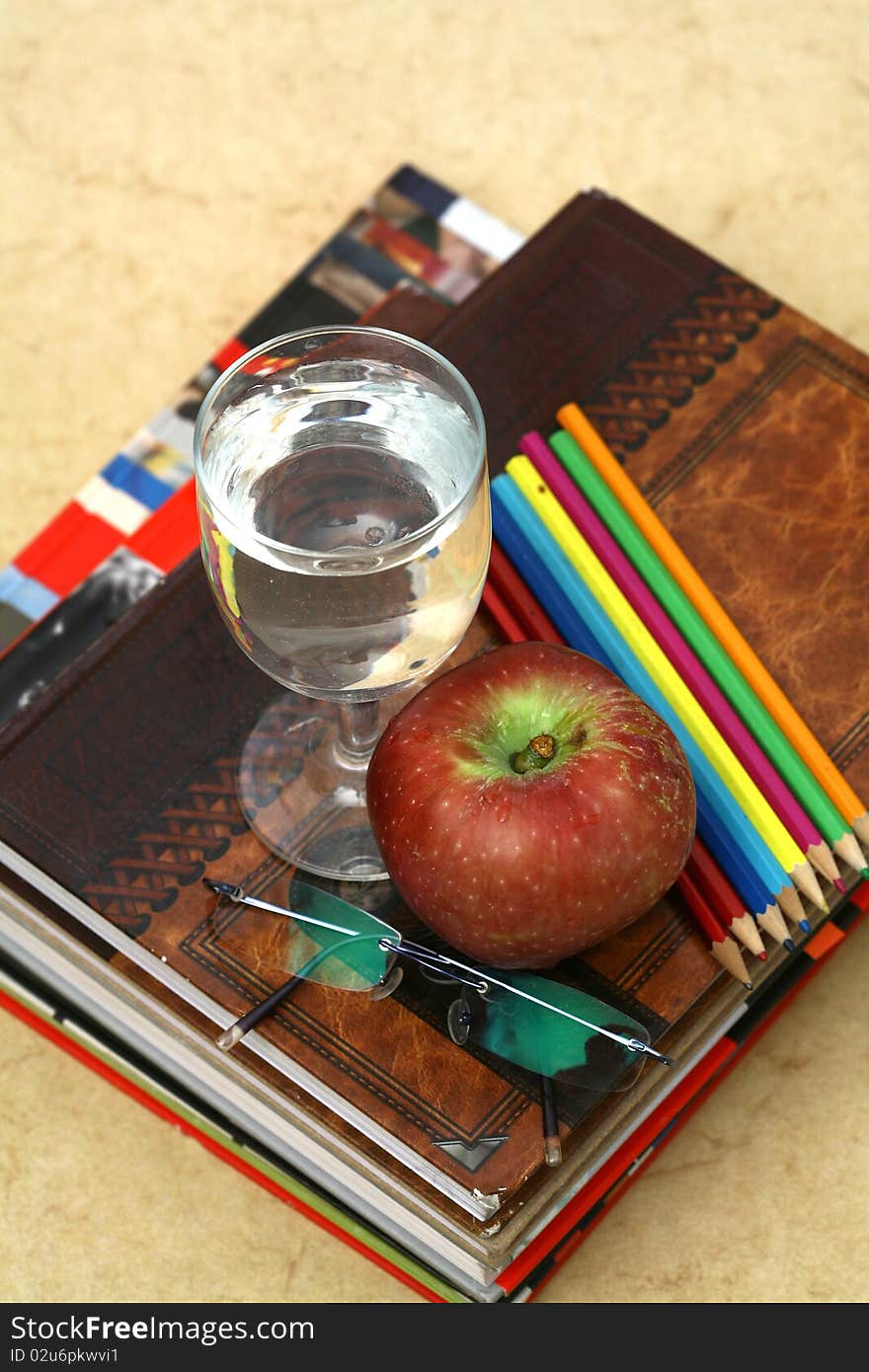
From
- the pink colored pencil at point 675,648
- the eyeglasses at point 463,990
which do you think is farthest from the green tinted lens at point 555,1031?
the pink colored pencil at point 675,648

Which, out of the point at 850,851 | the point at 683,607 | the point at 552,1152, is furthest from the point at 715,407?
the point at 552,1152

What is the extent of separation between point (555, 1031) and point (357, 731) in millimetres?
148

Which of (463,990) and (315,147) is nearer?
(463,990)

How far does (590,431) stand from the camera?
77 centimetres

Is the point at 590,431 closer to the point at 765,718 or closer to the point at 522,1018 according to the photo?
the point at 765,718

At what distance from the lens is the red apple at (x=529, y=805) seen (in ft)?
1.93

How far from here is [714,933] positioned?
0.67 metres

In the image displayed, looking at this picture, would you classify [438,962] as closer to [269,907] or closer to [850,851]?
[269,907]

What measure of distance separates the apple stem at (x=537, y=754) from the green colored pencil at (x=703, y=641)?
136 millimetres

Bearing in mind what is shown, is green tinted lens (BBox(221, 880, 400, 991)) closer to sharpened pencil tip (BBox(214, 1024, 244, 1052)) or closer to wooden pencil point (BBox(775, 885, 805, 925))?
sharpened pencil tip (BBox(214, 1024, 244, 1052))

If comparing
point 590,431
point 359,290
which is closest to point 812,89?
point 359,290

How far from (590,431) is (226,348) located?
0.31 metres

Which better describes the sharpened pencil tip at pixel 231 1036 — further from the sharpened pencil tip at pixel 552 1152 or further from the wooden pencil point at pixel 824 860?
the wooden pencil point at pixel 824 860

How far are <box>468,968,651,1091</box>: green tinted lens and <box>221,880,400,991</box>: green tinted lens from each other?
4 centimetres
